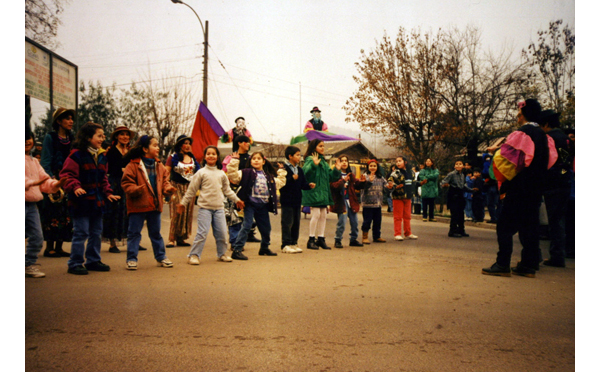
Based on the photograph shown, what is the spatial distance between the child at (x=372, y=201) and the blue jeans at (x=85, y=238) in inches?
176

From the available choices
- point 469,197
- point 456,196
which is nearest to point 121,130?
point 456,196

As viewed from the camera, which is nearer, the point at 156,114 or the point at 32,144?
the point at 32,144

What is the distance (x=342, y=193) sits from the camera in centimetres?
820

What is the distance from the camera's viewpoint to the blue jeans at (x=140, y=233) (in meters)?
5.76

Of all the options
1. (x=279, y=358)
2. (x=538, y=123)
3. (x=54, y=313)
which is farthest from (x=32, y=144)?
(x=538, y=123)

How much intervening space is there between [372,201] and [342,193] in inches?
26.8

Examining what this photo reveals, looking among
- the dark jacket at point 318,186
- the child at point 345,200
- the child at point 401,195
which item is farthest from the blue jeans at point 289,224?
the child at point 401,195

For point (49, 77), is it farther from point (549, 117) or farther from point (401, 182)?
point (401, 182)

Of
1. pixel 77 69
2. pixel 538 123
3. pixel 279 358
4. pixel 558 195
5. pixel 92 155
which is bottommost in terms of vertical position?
pixel 279 358

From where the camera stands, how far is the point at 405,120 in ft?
19.2

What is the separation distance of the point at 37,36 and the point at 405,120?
12.6 feet

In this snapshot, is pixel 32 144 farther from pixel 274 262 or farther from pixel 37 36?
pixel 274 262

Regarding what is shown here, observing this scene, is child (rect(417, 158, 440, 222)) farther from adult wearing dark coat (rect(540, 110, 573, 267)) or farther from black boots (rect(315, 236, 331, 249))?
adult wearing dark coat (rect(540, 110, 573, 267))

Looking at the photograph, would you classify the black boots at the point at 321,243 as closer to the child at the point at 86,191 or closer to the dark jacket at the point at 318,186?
the dark jacket at the point at 318,186
